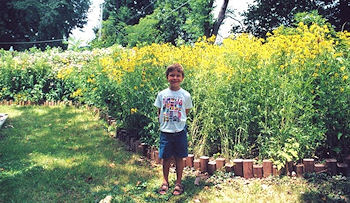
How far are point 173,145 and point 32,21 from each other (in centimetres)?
3417

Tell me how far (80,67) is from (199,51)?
4328 millimetres

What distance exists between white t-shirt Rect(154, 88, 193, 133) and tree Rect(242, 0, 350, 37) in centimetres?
1492

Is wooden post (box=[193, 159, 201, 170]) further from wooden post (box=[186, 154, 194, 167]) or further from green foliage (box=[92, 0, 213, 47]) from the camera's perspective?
green foliage (box=[92, 0, 213, 47])

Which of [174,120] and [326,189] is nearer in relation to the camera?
[326,189]

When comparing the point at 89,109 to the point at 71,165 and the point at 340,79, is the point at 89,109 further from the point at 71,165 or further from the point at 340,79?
the point at 340,79

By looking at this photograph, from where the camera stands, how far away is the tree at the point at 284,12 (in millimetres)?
16441

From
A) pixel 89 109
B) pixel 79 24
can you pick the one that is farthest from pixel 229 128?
pixel 79 24

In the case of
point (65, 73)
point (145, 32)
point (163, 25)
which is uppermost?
point (163, 25)

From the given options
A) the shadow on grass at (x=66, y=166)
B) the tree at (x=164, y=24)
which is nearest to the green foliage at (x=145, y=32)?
the tree at (x=164, y=24)

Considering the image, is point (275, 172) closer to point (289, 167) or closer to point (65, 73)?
point (289, 167)

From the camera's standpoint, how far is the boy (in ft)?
10.4

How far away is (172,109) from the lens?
316 centimetres

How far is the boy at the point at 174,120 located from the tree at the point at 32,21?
3150cm

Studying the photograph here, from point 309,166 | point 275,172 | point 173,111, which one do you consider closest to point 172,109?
point 173,111
